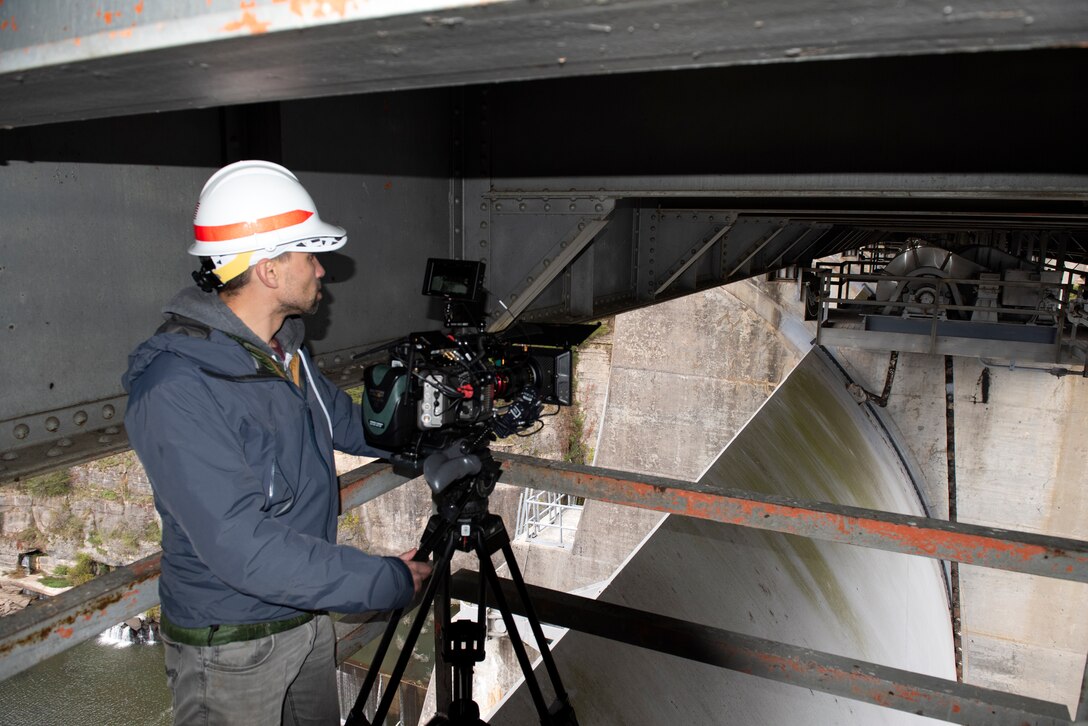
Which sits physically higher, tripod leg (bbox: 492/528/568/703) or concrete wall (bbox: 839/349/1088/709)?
tripod leg (bbox: 492/528/568/703)

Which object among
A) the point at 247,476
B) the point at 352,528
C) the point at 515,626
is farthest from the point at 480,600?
the point at 352,528

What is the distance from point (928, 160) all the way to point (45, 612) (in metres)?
3.20

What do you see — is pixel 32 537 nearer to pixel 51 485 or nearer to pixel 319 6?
pixel 51 485

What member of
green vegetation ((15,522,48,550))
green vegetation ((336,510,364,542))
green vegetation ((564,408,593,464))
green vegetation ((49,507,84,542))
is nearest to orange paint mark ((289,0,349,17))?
green vegetation ((564,408,593,464))

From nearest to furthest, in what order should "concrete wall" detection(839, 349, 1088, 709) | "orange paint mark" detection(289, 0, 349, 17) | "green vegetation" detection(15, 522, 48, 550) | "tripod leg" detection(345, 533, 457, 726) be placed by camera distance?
"orange paint mark" detection(289, 0, 349, 17) < "tripod leg" detection(345, 533, 457, 726) < "concrete wall" detection(839, 349, 1088, 709) < "green vegetation" detection(15, 522, 48, 550)

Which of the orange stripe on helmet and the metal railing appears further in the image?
the metal railing

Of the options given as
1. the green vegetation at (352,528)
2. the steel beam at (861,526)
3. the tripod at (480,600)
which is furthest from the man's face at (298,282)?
the green vegetation at (352,528)

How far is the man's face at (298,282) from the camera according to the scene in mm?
1951

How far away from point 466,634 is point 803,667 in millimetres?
1308

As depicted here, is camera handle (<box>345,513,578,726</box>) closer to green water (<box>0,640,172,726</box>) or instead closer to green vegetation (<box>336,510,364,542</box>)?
green vegetation (<box>336,510,364,542</box>)

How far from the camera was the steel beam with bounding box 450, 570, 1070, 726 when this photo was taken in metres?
2.54

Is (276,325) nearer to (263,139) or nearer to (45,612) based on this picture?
(45,612)

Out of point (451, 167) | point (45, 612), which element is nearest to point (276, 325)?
point (45, 612)

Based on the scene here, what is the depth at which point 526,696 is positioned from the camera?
3531 millimetres
